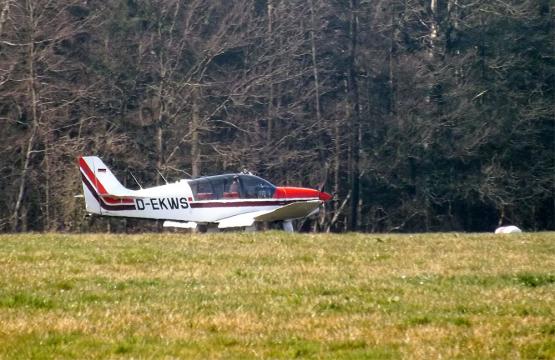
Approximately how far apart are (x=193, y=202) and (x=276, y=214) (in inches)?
87.8

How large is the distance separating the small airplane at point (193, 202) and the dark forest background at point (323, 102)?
37.3ft

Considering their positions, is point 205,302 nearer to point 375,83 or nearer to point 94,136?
point 94,136

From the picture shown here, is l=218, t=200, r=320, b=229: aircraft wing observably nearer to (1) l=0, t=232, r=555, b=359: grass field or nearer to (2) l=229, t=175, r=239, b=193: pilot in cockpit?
(2) l=229, t=175, r=239, b=193: pilot in cockpit

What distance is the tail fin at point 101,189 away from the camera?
2758 centimetres

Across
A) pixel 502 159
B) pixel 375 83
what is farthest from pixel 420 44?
pixel 502 159

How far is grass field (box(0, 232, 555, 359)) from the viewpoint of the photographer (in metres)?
9.05

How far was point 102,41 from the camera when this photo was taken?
4275 centimetres

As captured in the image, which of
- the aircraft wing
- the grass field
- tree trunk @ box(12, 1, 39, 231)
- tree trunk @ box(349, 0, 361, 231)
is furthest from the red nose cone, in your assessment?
tree trunk @ box(349, 0, 361, 231)

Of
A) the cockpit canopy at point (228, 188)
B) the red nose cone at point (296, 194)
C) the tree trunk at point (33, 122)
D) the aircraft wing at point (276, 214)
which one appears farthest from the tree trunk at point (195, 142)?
the aircraft wing at point (276, 214)

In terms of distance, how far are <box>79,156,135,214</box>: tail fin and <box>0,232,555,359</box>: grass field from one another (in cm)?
915

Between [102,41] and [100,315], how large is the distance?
33.5 meters

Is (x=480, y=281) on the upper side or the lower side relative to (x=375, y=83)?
lower

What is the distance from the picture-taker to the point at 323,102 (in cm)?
4775

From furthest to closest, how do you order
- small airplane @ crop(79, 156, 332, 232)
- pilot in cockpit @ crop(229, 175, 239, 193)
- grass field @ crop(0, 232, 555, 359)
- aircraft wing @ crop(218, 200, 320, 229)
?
pilot in cockpit @ crop(229, 175, 239, 193)
small airplane @ crop(79, 156, 332, 232)
aircraft wing @ crop(218, 200, 320, 229)
grass field @ crop(0, 232, 555, 359)
